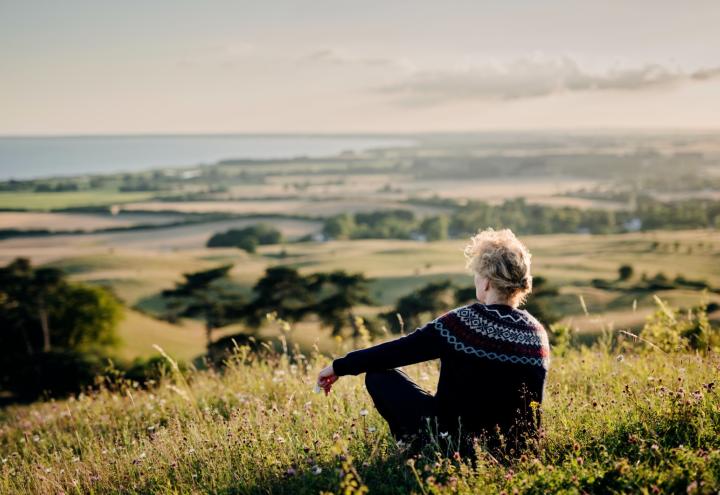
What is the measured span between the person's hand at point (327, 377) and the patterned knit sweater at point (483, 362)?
0.34 metres

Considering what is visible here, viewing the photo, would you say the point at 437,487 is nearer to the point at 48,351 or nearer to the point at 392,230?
the point at 48,351

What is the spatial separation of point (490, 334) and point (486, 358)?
0.52ft

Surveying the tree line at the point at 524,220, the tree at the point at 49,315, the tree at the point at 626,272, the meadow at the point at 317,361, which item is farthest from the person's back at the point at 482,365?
the tree line at the point at 524,220

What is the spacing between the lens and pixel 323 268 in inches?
2958

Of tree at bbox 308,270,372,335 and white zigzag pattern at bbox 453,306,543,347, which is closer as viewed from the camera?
white zigzag pattern at bbox 453,306,543,347

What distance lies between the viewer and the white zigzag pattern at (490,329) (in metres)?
3.69

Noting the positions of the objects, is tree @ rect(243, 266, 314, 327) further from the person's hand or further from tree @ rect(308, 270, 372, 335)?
the person's hand

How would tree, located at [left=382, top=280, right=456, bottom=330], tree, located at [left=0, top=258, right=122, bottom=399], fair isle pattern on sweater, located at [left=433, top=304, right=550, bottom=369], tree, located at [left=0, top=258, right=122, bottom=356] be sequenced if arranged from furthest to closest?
tree, located at [left=382, top=280, right=456, bottom=330] < tree, located at [left=0, top=258, right=122, bottom=356] < tree, located at [left=0, top=258, right=122, bottom=399] < fair isle pattern on sweater, located at [left=433, top=304, right=550, bottom=369]

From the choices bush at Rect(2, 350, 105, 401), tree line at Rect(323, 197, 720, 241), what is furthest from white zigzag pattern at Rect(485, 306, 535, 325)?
tree line at Rect(323, 197, 720, 241)

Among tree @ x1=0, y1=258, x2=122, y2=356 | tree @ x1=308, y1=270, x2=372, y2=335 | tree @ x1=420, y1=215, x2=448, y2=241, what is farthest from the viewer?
tree @ x1=420, y1=215, x2=448, y2=241

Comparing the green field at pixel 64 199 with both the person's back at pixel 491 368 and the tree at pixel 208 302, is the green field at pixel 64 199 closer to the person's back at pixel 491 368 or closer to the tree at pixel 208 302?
the tree at pixel 208 302

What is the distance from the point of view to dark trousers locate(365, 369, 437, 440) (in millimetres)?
4094

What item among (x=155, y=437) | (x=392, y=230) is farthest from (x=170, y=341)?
(x=392, y=230)

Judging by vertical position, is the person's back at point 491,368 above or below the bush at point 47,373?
above
